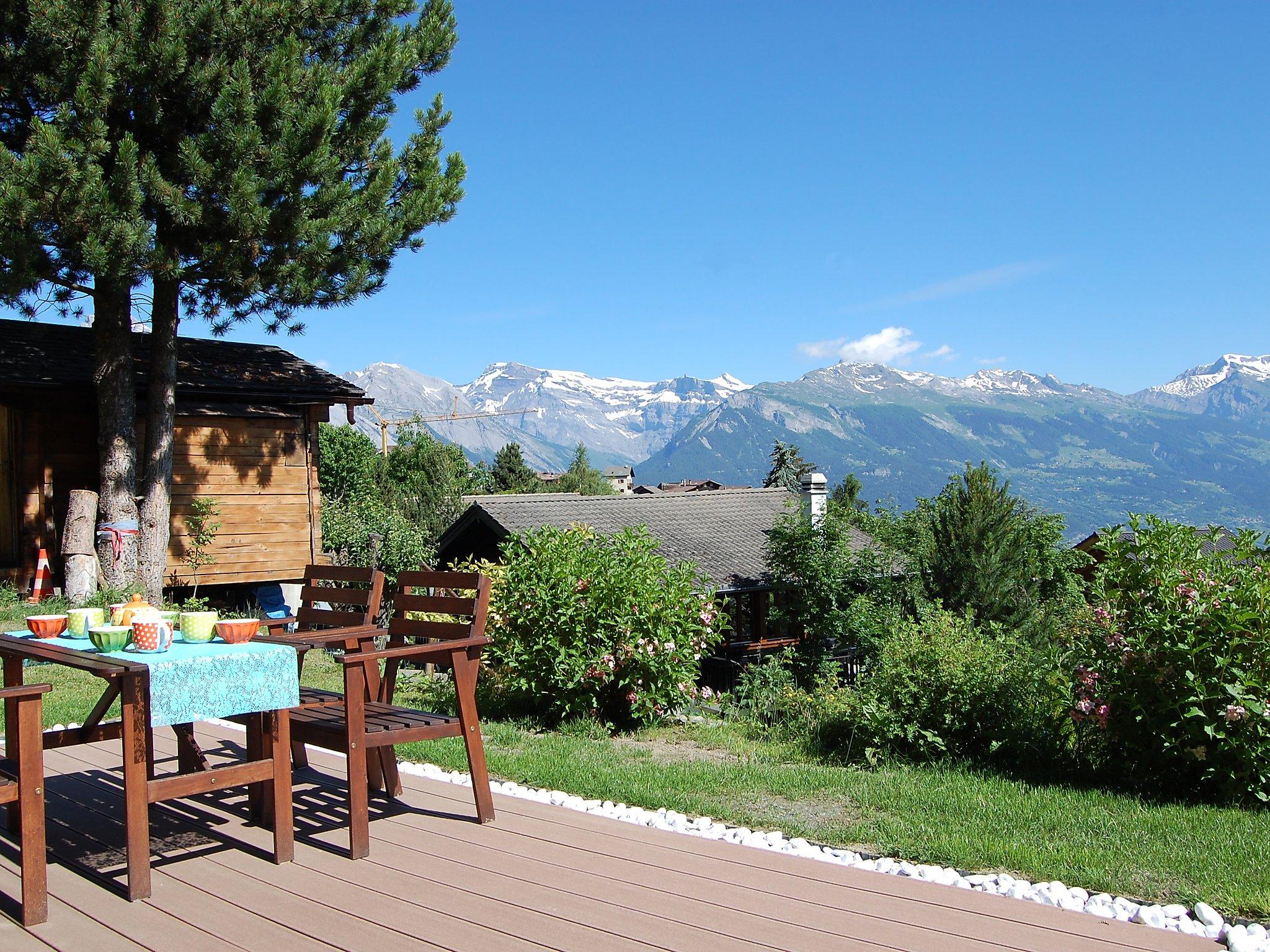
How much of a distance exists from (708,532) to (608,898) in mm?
18740

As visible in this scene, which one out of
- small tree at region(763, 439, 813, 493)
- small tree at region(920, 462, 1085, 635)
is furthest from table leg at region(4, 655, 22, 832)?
small tree at region(763, 439, 813, 493)

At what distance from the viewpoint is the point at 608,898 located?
11.3 feet

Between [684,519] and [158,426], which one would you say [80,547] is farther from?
[684,519]

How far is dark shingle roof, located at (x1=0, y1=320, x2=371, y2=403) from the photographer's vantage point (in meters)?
12.6

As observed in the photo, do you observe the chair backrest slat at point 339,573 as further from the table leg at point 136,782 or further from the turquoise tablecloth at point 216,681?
the table leg at point 136,782

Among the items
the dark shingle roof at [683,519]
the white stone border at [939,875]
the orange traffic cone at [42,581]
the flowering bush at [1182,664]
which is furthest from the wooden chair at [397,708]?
the dark shingle roof at [683,519]

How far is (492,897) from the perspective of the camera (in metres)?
3.45

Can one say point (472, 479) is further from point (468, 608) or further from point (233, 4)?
point (468, 608)

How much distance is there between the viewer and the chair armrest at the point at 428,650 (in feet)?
13.5

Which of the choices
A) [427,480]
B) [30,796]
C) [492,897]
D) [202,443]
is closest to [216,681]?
[30,796]

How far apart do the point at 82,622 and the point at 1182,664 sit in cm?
535

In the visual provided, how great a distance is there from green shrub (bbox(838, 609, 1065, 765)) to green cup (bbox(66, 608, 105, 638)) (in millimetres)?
4474

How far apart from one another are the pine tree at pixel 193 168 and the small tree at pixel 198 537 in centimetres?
118

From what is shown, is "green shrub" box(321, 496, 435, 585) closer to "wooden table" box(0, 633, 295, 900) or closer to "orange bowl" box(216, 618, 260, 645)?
"wooden table" box(0, 633, 295, 900)
